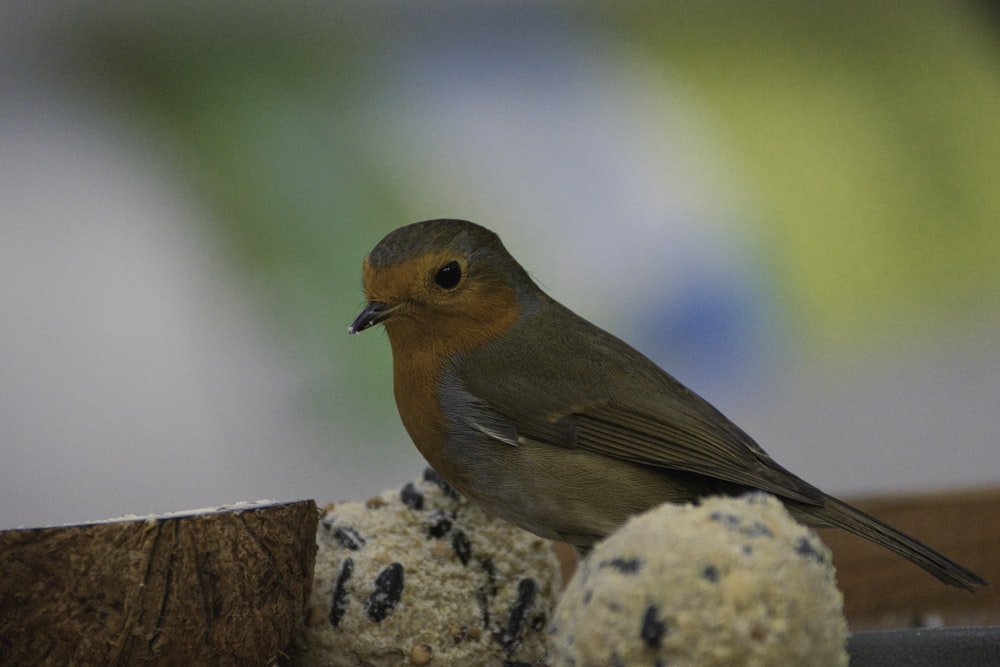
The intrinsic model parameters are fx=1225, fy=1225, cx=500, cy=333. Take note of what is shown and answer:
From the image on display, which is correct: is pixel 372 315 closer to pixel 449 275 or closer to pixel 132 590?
pixel 449 275

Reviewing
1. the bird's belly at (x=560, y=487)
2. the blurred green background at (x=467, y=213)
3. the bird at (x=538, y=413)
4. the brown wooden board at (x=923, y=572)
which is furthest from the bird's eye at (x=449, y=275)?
the blurred green background at (x=467, y=213)

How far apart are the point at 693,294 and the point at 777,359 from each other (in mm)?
336

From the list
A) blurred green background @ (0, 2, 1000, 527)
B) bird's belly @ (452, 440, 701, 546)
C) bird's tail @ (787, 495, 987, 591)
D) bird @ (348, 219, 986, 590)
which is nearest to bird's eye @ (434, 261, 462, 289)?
bird @ (348, 219, 986, 590)

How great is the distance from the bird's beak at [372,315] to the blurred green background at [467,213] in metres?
1.49

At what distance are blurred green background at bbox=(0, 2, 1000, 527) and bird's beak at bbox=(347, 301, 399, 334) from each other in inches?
58.6

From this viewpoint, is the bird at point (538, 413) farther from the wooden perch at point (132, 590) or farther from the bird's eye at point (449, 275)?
the wooden perch at point (132, 590)

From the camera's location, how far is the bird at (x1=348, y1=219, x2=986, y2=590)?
2043 millimetres

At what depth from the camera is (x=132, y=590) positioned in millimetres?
1510

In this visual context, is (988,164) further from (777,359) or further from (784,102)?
(777,359)

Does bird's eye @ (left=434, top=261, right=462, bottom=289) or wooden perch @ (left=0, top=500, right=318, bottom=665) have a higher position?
bird's eye @ (left=434, top=261, right=462, bottom=289)

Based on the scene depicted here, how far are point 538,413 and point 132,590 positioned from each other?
87cm

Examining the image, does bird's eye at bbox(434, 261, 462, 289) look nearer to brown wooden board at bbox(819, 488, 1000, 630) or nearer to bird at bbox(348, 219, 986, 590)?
bird at bbox(348, 219, 986, 590)

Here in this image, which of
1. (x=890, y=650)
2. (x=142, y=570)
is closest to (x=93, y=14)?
(x=142, y=570)

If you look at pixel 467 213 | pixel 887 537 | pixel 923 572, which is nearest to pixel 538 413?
pixel 887 537
